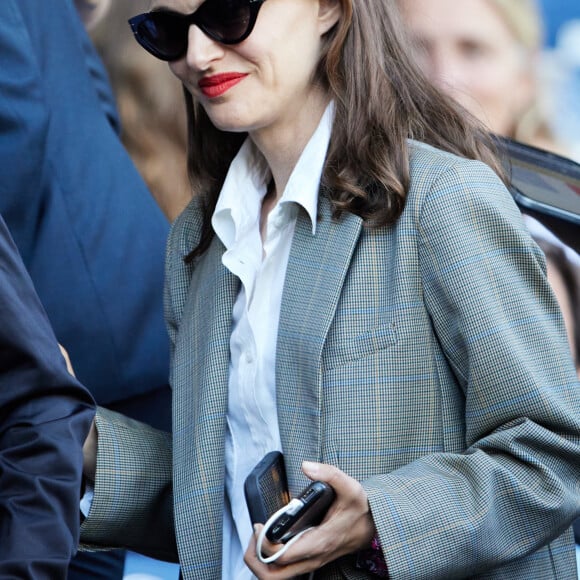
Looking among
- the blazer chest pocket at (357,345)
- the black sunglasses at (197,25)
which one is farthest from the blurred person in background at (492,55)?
the blazer chest pocket at (357,345)

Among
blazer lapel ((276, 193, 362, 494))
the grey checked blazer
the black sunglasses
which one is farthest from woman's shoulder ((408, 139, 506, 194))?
the black sunglasses

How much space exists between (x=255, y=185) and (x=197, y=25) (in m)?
0.35

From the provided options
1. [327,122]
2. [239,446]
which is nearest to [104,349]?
[239,446]

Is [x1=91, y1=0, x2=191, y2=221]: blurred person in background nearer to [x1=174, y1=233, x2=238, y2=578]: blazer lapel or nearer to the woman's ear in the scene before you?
[x1=174, y1=233, x2=238, y2=578]: blazer lapel

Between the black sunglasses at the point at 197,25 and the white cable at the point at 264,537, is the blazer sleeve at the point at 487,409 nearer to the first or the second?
the white cable at the point at 264,537

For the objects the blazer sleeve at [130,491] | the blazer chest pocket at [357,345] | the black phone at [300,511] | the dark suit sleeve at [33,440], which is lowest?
the blazer sleeve at [130,491]

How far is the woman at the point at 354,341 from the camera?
153 cm

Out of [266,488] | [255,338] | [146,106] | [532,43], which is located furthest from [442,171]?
[146,106]

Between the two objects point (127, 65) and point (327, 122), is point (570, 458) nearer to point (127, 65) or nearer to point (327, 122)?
point (327, 122)

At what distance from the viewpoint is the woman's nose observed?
5.58 feet

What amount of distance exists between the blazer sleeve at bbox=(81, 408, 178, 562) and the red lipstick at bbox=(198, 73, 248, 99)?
597 mm

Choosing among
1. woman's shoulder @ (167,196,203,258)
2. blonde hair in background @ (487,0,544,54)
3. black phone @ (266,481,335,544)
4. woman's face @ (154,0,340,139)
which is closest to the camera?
black phone @ (266,481,335,544)

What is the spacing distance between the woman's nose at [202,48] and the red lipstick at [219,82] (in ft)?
0.08

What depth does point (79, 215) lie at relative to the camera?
2.32 m
